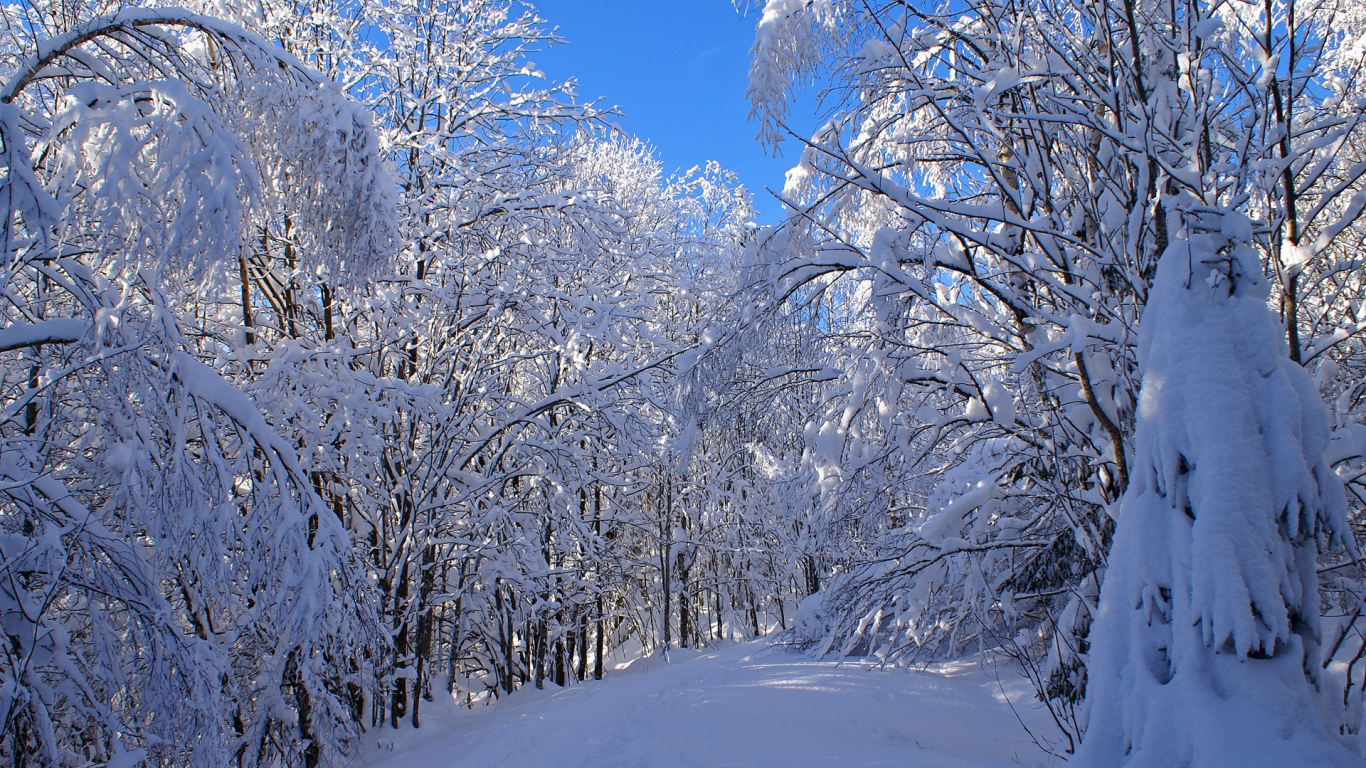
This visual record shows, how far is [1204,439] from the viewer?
1667 mm

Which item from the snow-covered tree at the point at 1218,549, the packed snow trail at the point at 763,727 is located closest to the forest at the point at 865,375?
the snow-covered tree at the point at 1218,549

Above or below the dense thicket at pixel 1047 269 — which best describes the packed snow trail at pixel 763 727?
below

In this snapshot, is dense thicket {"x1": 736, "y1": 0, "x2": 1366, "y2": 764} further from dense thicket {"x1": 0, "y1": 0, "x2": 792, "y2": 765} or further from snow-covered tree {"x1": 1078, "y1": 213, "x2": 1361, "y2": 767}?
dense thicket {"x1": 0, "y1": 0, "x2": 792, "y2": 765}

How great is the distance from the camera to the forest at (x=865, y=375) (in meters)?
1.70

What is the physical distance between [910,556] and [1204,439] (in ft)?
10.1

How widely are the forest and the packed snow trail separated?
2.47ft

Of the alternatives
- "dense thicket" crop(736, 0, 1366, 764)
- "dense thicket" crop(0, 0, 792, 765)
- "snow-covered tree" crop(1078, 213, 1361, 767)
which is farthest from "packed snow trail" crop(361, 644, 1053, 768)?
"snow-covered tree" crop(1078, 213, 1361, 767)

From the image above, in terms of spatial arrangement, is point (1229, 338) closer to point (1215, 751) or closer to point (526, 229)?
point (1215, 751)

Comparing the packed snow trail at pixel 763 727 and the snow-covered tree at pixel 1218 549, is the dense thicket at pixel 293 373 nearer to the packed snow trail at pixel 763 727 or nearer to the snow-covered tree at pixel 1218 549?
the packed snow trail at pixel 763 727

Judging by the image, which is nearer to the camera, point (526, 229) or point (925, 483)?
point (925, 483)

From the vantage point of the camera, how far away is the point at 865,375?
169 inches

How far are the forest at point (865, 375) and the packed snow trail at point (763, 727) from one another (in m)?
0.75

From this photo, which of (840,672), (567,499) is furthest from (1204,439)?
(567,499)

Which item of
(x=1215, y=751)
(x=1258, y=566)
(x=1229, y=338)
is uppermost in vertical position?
(x=1229, y=338)
